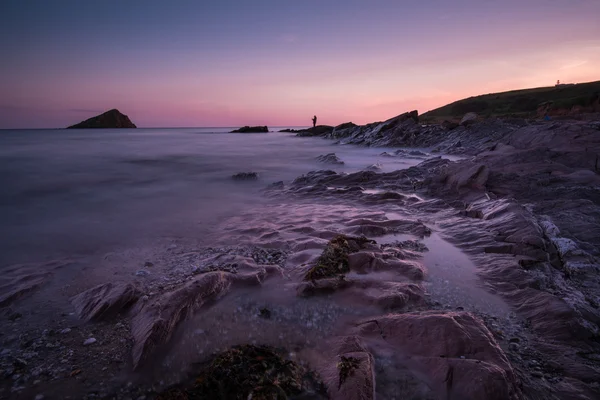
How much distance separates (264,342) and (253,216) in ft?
15.8

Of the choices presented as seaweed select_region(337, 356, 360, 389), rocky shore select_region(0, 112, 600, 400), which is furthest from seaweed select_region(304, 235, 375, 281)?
seaweed select_region(337, 356, 360, 389)

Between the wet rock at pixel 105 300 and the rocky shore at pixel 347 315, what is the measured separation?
17mm

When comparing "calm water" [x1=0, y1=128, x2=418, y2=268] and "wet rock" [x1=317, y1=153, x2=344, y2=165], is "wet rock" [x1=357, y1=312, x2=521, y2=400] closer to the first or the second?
"calm water" [x1=0, y1=128, x2=418, y2=268]

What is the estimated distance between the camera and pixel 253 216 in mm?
7594

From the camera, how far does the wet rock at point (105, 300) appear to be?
3.47m

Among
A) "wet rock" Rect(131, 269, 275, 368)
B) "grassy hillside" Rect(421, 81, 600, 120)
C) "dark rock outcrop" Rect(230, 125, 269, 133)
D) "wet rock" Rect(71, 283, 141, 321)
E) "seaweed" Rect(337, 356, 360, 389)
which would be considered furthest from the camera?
"dark rock outcrop" Rect(230, 125, 269, 133)

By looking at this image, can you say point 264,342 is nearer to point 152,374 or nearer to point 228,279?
point 152,374

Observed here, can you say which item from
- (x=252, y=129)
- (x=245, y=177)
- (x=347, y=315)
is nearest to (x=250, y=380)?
(x=347, y=315)

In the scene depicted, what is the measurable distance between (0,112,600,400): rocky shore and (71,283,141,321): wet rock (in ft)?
0.05

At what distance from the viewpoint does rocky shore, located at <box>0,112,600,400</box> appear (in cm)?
244

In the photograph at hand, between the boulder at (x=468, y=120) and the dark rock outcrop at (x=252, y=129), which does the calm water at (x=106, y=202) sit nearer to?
the boulder at (x=468, y=120)

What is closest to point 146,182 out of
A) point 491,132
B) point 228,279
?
point 228,279

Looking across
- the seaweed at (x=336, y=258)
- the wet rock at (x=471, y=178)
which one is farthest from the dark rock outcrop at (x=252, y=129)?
the seaweed at (x=336, y=258)

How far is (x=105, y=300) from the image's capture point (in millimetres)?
3584
